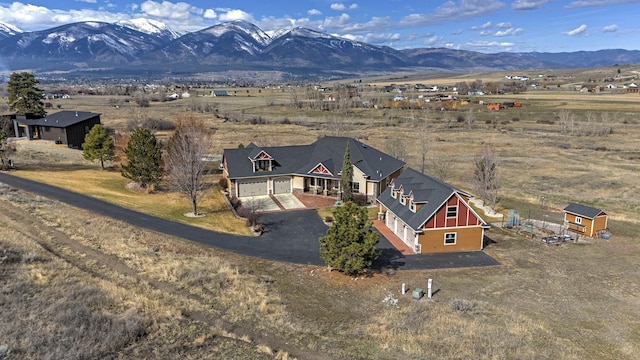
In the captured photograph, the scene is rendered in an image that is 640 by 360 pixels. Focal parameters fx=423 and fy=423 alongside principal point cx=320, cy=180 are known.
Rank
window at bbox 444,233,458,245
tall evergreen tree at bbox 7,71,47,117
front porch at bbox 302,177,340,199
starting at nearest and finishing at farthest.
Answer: window at bbox 444,233,458,245
front porch at bbox 302,177,340,199
tall evergreen tree at bbox 7,71,47,117

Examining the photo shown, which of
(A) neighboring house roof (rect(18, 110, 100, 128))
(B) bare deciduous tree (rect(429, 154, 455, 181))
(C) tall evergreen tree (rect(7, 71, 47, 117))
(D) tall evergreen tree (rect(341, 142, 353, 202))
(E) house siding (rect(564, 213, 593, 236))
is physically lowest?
(E) house siding (rect(564, 213, 593, 236))

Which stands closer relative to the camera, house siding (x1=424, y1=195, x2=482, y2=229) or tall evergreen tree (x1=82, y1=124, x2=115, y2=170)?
house siding (x1=424, y1=195, x2=482, y2=229)

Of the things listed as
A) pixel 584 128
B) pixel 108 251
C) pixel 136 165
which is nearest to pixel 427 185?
pixel 108 251

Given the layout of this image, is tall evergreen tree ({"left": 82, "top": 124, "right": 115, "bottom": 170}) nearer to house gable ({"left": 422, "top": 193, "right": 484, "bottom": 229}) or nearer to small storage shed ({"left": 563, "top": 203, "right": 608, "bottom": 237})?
house gable ({"left": 422, "top": 193, "right": 484, "bottom": 229})

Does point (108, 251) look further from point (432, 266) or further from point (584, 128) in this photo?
point (584, 128)

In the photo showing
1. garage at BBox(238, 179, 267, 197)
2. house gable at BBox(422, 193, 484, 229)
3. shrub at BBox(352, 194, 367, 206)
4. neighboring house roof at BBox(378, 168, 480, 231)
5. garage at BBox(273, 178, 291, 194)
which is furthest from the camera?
garage at BBox(273, 178, 291, 194)

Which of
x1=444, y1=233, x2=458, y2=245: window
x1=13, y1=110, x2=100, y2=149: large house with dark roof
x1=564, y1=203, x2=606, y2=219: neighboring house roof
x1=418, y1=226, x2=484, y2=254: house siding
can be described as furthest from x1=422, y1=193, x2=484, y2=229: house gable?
x1=13, y1=110, x2=100, y2=149: large house with dark roof

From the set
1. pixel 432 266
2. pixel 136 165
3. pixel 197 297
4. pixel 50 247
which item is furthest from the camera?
pixel 136 165

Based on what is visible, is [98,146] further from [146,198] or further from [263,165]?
[263,165]
